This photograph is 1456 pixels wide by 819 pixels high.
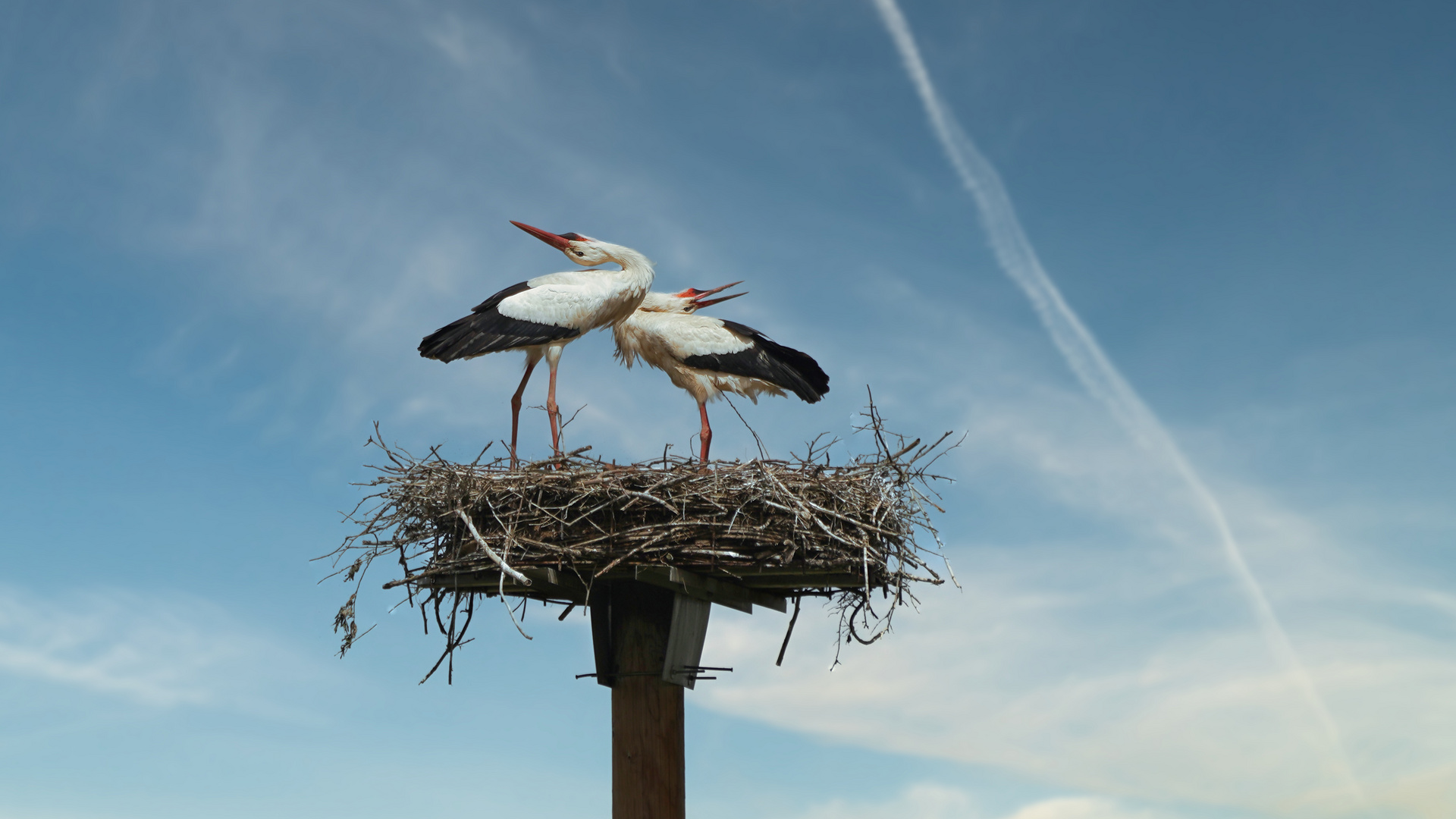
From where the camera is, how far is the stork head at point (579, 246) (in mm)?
8109

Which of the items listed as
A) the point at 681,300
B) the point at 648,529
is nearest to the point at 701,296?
the point at 681,300

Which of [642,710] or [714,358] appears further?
[714,358]

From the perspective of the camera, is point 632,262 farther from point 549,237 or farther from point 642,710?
point 642,710

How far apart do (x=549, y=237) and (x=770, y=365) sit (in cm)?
191

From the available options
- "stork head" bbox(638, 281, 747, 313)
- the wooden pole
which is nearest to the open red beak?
"stork head" bbox(638, 281, 747, 313)

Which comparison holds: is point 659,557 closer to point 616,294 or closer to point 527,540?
point 527,540

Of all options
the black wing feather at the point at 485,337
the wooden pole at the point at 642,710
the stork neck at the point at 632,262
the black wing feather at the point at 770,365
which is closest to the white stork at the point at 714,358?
the black wing feather at the point at 770,365

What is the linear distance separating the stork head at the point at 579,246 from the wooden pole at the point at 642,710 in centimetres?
292

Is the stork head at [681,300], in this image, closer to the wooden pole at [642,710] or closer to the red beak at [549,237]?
the red beak at [549,237]

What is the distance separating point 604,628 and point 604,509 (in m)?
0.68

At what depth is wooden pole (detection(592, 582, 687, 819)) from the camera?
572 cm

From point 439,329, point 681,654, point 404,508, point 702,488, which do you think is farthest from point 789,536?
point 439,329

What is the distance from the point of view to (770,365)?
8133 millimetres

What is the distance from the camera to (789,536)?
5.77m
